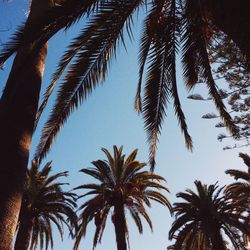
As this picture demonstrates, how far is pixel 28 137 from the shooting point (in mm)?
3029

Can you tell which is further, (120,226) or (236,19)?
→ (120,226)

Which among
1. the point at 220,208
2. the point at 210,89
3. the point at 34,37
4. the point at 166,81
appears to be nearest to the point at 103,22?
the point at 34,37

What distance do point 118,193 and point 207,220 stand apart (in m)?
6.82

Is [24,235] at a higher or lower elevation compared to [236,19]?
higher

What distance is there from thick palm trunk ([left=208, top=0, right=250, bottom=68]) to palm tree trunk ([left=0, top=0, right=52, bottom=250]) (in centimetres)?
192

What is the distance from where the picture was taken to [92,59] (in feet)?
20.5

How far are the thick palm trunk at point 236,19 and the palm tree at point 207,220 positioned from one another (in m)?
21.2

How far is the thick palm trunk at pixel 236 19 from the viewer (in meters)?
3.41

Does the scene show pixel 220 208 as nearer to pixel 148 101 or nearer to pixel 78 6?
pixel 148 101

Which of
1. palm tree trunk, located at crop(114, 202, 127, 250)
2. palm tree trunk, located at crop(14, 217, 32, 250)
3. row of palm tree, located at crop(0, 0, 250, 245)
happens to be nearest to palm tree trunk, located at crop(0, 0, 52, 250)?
row of palm tree, located at crop(0, 0, 250, 245)

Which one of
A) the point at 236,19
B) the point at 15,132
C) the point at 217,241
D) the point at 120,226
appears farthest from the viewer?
the point at 217,241

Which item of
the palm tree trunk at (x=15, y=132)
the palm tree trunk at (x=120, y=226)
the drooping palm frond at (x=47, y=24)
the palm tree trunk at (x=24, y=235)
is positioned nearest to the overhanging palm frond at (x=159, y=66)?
the drooping palm frond at (x=47, y=24)

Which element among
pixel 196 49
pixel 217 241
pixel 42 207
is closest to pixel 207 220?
pixel 217 241

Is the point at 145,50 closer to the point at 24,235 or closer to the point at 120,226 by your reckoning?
the point at 120,226
